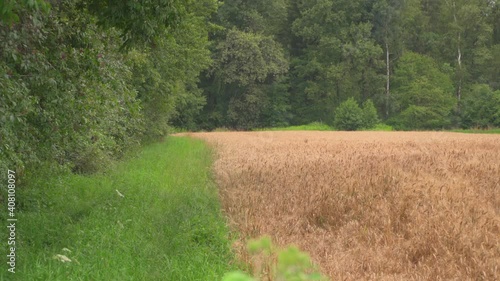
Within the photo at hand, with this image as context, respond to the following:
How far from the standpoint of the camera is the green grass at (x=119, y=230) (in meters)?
4.99

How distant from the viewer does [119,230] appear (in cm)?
655

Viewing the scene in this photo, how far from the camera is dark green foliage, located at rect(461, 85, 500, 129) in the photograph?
40938mm

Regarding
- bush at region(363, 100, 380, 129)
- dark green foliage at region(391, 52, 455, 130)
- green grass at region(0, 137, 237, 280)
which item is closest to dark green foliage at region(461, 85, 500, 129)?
dark green foliage at region(391, 52, 455, 130)

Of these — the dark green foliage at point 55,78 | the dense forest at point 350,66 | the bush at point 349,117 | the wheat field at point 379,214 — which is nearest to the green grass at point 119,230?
the wheat field at point 379,214

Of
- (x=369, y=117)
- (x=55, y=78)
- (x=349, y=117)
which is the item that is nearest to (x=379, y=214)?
(x=55, y=78)

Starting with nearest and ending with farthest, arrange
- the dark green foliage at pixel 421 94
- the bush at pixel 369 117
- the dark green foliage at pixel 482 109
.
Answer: the dark green foliage at pixel 482 109 < the bush at pixel 369 117 < the dark green foliage at pixel 421 94

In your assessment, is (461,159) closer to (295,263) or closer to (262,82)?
(295,263)

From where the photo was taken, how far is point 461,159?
1127cm

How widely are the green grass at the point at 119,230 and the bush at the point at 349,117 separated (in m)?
39.8

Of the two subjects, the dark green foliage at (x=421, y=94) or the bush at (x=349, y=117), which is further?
the dark green foliage at (x=421, y=94)

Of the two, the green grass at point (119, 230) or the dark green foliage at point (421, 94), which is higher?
the dark green foliage at point (421, 94)

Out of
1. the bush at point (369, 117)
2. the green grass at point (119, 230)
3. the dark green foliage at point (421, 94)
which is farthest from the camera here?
the dark green foliage at point (421, 94)

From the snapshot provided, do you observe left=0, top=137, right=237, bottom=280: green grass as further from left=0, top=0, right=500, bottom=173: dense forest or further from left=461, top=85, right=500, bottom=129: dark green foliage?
Result: left=461, top=85, right=500, bottom=129: dark green foliage

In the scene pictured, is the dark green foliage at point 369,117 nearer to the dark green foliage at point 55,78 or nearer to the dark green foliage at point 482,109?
the dark green foliage at point 482,109
